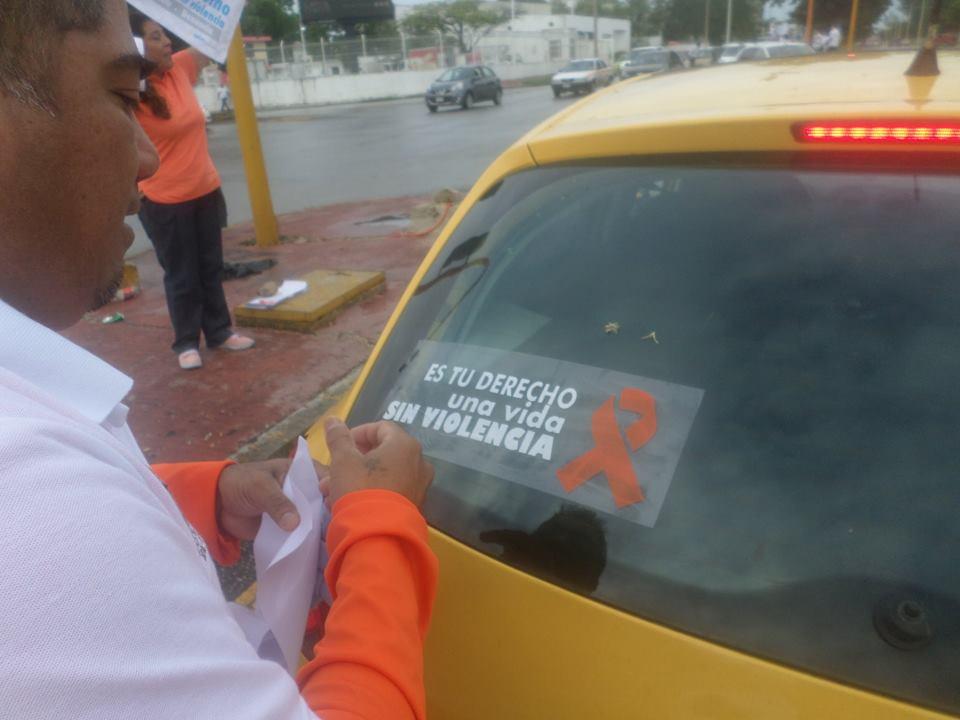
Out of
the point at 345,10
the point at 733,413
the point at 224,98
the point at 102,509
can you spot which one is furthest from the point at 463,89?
the point at 102,509

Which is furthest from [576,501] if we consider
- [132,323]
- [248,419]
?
[132,323]

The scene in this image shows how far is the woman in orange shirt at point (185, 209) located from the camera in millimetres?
4539

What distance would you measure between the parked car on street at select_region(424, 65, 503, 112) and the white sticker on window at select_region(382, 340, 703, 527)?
30023 millimetres

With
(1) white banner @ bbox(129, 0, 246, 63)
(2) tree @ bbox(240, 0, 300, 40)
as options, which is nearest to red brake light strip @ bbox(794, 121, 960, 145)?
(1) white banner @ bbox(129, 0, 246, 63)

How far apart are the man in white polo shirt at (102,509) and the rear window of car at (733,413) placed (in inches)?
11.2

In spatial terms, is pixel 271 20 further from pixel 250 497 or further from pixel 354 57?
pixel 250 497

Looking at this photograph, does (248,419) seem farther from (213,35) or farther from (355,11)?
(355,11)

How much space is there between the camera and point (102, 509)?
2.06 feet

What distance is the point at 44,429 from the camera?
0.63 meters

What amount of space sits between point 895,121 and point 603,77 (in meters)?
36.7

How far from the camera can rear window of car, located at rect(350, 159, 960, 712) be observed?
1088 millimetres

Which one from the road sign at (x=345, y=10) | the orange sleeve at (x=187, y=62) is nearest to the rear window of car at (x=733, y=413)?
the orange sleeve at (x=187, y=62)

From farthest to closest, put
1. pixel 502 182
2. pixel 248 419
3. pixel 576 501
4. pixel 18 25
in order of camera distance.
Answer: pixel 248 419 → pixel 502 182 → pixel 576 501 → pixel 18 25

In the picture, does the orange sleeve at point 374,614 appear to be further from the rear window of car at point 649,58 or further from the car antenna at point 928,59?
the rear window of car at point 649,58
